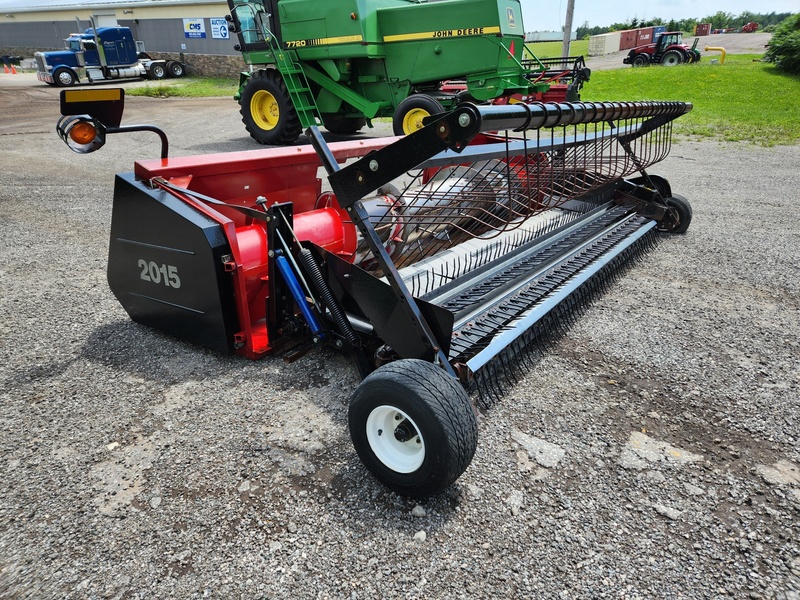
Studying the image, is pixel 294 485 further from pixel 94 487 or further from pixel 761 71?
pixel 761 71

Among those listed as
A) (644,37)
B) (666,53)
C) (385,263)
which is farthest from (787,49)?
(644,37)

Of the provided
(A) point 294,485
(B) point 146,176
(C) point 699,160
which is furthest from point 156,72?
(A) point 294,485

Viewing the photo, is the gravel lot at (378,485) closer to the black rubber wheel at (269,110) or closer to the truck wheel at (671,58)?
the black rubber wheel at (269,110)

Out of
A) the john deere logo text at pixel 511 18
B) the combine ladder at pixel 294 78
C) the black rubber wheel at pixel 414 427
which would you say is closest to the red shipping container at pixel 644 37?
the john deere logo text at pixel 511 18

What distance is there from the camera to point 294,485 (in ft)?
7.11

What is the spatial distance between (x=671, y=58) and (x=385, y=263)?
90.8 feet

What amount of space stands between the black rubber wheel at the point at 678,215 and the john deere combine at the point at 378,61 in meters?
3.81

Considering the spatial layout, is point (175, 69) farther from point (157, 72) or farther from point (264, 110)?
point (264, 110)

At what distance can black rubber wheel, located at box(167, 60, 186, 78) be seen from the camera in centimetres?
2431

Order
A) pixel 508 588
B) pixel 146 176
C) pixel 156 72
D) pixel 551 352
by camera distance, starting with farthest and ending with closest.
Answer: pixel 156 72
pixel 551 352
pixel 146 176
pixel 508 588

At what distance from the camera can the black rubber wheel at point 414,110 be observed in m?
7.90

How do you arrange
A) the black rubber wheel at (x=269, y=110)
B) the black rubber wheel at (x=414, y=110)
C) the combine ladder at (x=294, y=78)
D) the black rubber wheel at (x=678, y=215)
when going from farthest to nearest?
1. the black rubber wheel at (x=269, y=110)
2. the combine ladder at (x=294, y=78)
3. the black rubber wheel at (x=414, y=110)
4. the black rubber wheel at (x=678, y=215)

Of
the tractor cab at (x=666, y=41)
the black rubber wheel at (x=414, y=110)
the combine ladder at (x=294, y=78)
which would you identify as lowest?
the black rubber wheel at (x=414, y=110)

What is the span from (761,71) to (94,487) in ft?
76.1
